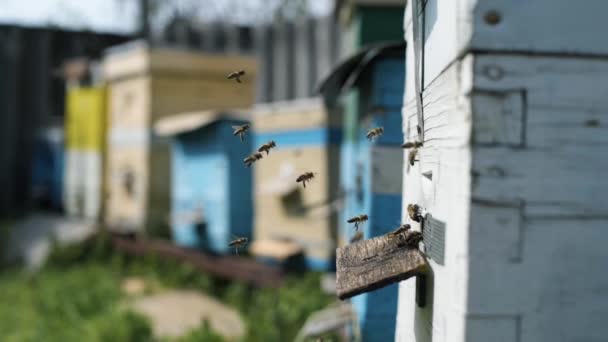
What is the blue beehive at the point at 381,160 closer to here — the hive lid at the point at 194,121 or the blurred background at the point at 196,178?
the blurred background at the point at 196,178

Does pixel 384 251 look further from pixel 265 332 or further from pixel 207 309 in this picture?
pixel 207 309

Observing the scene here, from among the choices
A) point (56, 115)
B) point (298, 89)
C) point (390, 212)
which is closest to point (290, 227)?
point (390, 212)

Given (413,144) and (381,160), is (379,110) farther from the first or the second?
(413,144)

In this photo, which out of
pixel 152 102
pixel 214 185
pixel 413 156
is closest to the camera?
pixel 413 156

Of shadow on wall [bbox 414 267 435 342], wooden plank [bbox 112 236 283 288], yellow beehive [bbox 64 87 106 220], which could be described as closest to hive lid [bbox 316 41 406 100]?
shadow on wall [bbox 414 267 435 342]

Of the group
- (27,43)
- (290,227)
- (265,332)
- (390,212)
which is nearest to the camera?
(390,212)

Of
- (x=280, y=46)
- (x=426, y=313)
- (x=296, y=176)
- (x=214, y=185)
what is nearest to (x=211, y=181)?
(x=214, y=185)

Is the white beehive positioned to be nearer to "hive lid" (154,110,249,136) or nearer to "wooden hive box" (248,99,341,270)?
"wooden hive box" (248,99,341,270)
